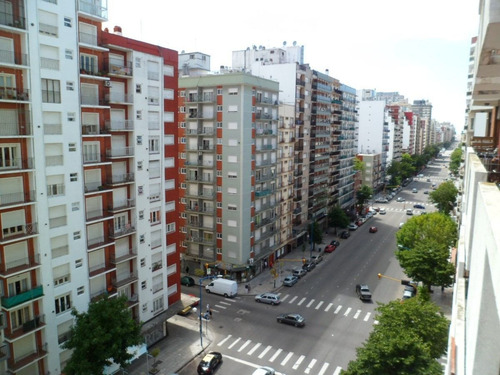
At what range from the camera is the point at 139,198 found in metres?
38.5

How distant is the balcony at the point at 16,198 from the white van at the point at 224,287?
3029cm

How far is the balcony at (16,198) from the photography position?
90.8ft

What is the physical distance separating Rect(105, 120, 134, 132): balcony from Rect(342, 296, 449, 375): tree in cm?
2748

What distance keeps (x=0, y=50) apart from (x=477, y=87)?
2943cm

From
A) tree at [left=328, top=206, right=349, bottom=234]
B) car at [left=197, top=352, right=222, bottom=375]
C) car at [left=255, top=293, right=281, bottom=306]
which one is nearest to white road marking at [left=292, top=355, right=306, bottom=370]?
car at [left=197, top=352, right=222, bottom=375]

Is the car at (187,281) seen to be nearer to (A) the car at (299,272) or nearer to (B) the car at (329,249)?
(A) the car at (299,272)

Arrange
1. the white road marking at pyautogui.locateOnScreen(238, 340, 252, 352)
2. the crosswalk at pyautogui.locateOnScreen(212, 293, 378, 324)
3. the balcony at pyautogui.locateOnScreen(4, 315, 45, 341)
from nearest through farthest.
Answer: the balcony at pyautogui.locateOnScreen(4, 315, 45, 341)
the white road marking at pyautogui.locateOnScreen(238, 340, 252, 352)
the crosswalk at pyautogui.locateOnScreen(212, 293, 378, 324)

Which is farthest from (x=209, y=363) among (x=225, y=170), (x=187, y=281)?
(x=225, y=170)

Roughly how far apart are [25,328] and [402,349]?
1073 inches

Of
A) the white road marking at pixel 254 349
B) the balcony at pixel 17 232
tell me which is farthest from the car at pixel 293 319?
the balcony at pixel 17 232

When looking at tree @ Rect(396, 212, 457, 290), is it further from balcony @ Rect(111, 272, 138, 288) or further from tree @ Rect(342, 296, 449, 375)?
balcony @ Rect(111, 272, 138, 288)

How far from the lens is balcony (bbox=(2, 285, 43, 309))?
2767 cm

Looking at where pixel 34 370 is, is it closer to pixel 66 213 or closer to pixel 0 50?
pixel 66 213

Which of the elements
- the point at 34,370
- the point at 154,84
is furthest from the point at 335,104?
the point at 34,370
